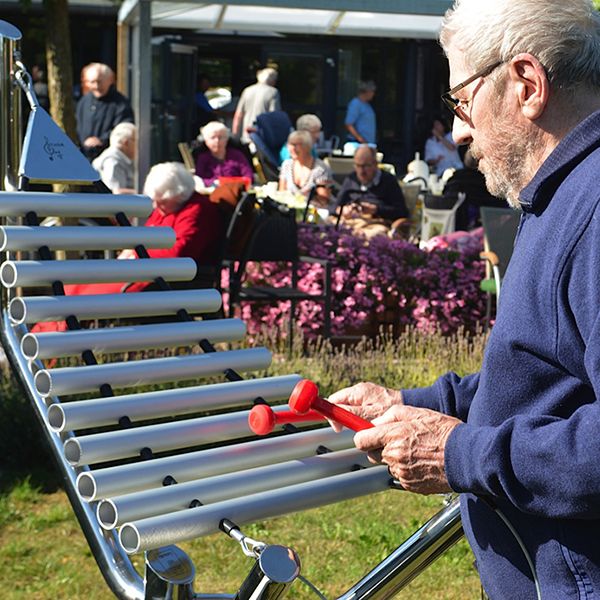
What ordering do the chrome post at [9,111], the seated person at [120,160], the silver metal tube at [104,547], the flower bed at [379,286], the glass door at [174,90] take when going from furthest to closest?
1. the glass door at [174,90]
2. the seated person at [120,160]
3. the flower bed at [379,286]
4. the chrome post at [9,111]
5. the silver metal tube at [104,547]

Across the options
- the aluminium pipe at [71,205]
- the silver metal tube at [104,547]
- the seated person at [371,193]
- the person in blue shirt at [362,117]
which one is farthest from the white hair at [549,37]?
the person in blue shirt at [362,117]

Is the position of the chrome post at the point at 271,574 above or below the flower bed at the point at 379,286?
above

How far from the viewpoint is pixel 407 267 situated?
823 centimetres

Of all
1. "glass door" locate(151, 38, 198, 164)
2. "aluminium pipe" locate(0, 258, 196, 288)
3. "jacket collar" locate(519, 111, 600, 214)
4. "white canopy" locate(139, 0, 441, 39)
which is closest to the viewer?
"jacket collar" locate(519, 111, 600, 214)

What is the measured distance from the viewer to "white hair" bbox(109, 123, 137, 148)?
9906 mm

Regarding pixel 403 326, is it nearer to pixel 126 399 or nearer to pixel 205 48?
pixel 126 399

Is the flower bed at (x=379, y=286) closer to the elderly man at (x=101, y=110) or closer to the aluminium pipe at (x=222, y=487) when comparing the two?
the elderly man at (x=101, y=110)

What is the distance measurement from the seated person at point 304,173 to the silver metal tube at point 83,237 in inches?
319

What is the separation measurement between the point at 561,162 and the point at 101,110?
9474mm

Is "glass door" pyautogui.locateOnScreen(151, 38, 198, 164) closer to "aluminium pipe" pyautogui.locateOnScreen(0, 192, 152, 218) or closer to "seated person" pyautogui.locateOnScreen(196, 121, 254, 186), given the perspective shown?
"seated person" pyautogui.locateOnScreen(196, 121, 254, 186)

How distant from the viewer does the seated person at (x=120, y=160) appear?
9.62 m

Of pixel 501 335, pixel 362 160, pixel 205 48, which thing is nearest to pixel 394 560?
pixel 501 335

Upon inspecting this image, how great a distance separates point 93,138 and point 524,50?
365 inches

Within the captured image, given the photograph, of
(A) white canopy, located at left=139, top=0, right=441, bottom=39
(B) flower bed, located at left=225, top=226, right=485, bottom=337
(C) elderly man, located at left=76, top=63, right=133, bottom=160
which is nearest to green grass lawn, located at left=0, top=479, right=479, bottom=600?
(B) flower bed, located at left=225, top=226, right=485, bottom=337
